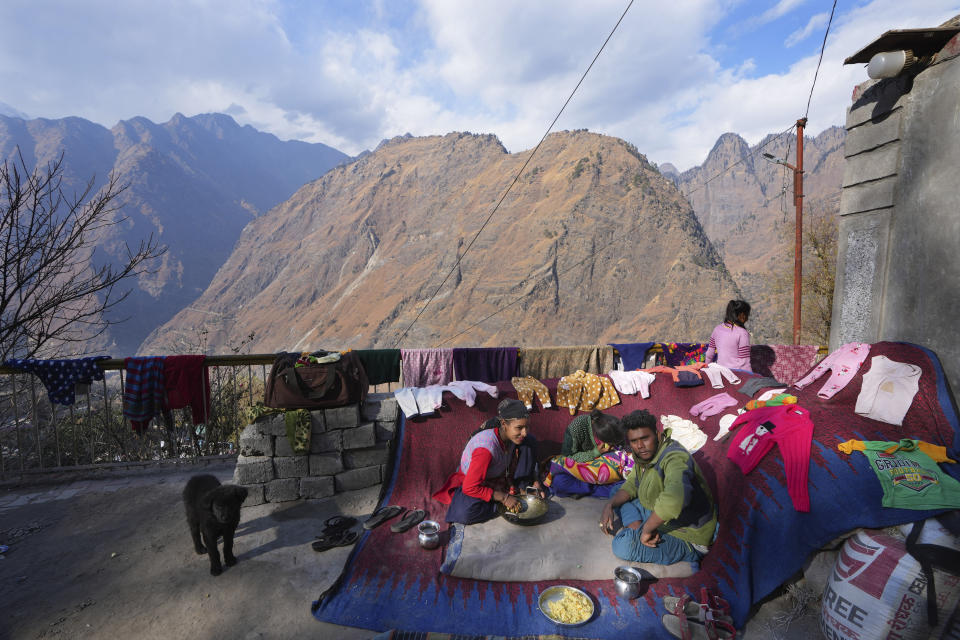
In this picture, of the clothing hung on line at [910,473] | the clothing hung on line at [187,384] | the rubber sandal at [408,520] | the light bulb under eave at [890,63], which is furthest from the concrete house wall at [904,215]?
the clothing hung on line at [187,384]

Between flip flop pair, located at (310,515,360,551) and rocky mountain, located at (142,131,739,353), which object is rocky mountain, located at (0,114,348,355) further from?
flip flop pair, located at (310,515,360,551)

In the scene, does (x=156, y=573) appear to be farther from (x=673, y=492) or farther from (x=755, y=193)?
(x=755, y=193)

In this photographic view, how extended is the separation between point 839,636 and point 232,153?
16179 cm

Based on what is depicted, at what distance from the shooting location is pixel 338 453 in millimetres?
4715

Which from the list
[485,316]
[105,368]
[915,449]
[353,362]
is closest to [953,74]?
[915,449]

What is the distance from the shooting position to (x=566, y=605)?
9.72 ft

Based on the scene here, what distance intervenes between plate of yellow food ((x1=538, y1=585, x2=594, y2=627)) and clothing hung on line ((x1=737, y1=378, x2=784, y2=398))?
2.85 meters

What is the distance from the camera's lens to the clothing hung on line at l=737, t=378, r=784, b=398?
4.59 meters

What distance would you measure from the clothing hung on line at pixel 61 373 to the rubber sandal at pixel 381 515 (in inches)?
143

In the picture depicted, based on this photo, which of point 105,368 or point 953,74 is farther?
point 105,368

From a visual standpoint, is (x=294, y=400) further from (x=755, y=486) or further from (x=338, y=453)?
(x=755, y=486)

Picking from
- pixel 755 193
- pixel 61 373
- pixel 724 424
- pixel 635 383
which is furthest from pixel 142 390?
pixel 755 193

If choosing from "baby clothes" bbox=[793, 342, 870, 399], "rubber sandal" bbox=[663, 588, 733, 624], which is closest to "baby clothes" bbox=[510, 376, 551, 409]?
"rubber sandal" bbox=[663, 588, 733, 624]

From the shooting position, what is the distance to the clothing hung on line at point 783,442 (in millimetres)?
3016
